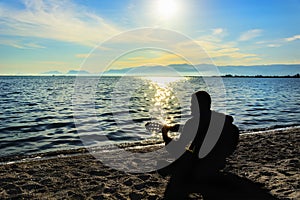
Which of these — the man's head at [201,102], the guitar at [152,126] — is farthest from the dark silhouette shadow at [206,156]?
the guitar at [152,126]

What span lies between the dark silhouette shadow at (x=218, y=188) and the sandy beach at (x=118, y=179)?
0.07 feet

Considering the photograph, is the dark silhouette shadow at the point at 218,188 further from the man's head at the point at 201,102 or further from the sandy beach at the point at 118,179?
the man's head at the point at 201,102

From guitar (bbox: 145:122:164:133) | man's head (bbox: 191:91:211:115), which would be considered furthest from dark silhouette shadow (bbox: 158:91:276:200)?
guitar (bbox: 145:122:164:133)

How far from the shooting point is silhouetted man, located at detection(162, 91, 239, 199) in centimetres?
624

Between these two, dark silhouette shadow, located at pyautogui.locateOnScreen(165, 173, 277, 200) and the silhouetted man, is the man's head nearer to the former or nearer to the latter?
the silhouetted man

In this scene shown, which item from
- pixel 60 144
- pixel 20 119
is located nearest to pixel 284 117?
pixel 60 144

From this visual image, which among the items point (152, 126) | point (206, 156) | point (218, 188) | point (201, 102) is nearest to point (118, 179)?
point (206, 156)

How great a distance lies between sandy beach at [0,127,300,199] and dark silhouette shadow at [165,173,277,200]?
0.9 inches

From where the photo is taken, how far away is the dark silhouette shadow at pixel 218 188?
604 cm

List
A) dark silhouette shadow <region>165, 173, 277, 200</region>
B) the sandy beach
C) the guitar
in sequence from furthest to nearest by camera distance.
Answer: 1. the guitar
2. the sandy beach
3. dark silhouette shadow <region>165, 173, 277, 200</region>

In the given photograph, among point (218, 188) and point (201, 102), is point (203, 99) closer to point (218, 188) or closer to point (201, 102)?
point (201, 102)

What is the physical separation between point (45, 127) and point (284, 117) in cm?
1751

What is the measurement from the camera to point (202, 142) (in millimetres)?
6301

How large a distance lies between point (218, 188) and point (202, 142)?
3.85ft
